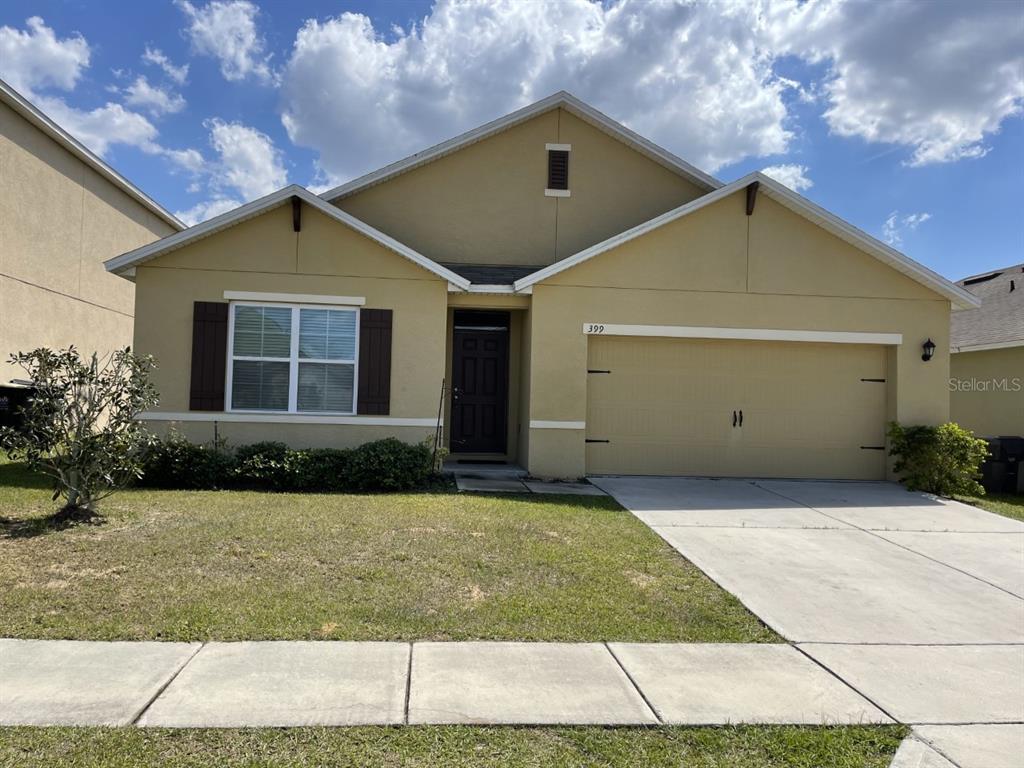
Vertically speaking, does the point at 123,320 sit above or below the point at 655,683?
above

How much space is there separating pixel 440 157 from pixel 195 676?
10.7m

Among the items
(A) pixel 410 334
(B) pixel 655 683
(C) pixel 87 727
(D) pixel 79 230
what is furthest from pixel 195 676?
(D) pixel 79 230

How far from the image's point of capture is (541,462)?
10.8m

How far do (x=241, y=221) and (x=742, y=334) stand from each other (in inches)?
327

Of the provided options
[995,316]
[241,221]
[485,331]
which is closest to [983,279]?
[995,316]

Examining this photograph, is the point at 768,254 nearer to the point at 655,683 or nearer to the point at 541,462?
the point at 541,462

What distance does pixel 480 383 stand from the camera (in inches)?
481

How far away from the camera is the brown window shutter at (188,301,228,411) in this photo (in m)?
10.2

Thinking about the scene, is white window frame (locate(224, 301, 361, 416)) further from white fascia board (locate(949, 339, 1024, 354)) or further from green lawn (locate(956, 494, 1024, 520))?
white fascia board (locate(949, 339, 1024, 354))

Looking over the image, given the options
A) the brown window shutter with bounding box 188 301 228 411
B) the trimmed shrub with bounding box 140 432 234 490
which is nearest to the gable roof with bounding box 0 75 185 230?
the brown window shutter with bounding box 188 301 228 411

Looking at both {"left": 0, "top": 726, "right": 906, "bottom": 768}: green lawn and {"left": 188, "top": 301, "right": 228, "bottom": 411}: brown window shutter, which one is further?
{"left": 188, "top": 301, "right": 228, "bottom": 411}: brown window shutter

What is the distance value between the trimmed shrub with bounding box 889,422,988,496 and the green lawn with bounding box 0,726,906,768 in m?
8.69

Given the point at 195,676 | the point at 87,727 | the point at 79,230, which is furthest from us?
the point at 79,230

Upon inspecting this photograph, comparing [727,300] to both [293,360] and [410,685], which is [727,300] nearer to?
[293,360]
